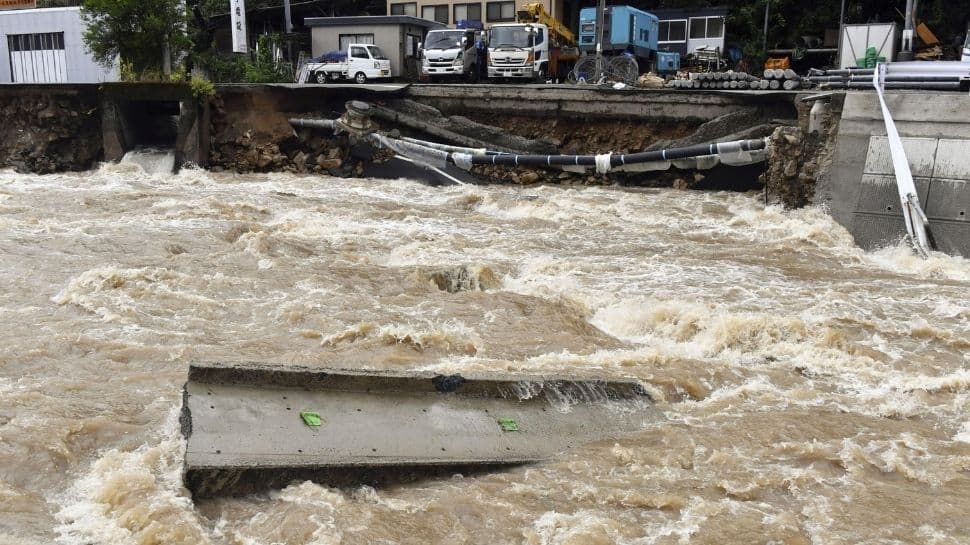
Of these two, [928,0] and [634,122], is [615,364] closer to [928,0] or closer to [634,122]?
[634,122]

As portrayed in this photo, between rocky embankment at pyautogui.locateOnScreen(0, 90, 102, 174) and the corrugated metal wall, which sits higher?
the corrugated metal wall

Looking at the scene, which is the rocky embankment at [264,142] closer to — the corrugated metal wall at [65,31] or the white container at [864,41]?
the corrugated metal wall at [65,31]

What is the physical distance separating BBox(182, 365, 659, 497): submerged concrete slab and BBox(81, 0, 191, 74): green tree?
2057 cm

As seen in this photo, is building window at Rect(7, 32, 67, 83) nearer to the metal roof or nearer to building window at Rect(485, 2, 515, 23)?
the metal roof

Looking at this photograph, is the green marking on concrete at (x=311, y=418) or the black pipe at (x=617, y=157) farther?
the black pipe at (x=617, y=157)

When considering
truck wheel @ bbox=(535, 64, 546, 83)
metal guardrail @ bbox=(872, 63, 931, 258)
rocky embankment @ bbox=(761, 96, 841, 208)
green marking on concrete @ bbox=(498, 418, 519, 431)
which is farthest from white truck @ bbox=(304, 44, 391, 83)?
green marking on concrete @ bbox=(498, 418, 519, 431)

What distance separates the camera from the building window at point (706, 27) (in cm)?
3191

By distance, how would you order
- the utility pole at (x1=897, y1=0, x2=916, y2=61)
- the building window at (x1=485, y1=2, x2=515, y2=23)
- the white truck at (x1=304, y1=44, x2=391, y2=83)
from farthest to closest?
1. the building window at (x1=485, y1=2, x2=515, y2=23)
2. the white truck at (x1=304, y1=44, x2=391, y2=83)
3. the utility pole at (x1=897, y1=0, x2=916, y2=61)

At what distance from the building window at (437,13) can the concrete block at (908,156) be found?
80.9 feet

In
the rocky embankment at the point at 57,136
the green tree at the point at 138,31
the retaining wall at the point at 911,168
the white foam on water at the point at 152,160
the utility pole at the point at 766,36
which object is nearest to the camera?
the retaining wall at the point at 911,168

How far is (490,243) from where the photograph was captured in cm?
1431

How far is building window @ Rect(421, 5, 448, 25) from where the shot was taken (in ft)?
119

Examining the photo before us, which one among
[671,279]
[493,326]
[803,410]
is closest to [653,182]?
[671,279]

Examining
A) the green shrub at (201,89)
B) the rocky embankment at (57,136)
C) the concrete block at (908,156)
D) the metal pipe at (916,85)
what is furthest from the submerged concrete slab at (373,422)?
the rocky embankment at (57,136)
